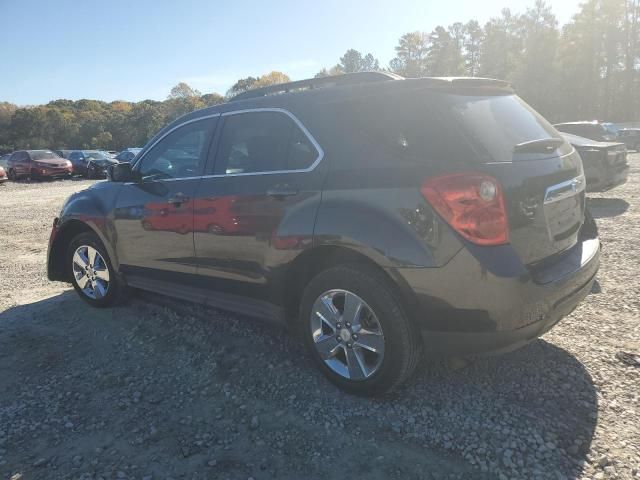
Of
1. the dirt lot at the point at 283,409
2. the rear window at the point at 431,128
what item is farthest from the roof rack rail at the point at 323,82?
the dirt lot at the point at 283,409

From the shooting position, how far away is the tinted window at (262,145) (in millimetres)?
3156

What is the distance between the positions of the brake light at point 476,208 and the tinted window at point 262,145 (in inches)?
36.4

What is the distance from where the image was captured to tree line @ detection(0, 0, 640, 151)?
5394cm

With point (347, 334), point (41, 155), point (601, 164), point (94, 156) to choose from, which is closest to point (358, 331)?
point (347, 334)

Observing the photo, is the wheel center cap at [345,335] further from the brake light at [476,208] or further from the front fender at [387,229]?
the brake light at [476,208]

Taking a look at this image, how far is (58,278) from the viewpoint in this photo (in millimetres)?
5055

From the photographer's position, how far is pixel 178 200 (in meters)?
3.79

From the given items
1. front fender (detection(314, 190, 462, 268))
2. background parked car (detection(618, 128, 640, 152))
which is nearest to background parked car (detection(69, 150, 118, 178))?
front fender (detection(314, 190, 462, 268))

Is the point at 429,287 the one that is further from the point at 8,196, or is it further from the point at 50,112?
the point at 50,112

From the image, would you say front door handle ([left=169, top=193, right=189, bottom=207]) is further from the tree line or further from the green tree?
the green tree

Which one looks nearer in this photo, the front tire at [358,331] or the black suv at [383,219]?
the black suv at [383,219]

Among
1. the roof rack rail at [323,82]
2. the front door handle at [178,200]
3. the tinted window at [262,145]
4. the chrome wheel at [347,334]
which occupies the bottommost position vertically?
the chrome wheel at [347,334]

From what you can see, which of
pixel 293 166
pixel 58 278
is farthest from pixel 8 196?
pixel 293 166

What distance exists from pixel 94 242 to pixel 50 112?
63.9m
